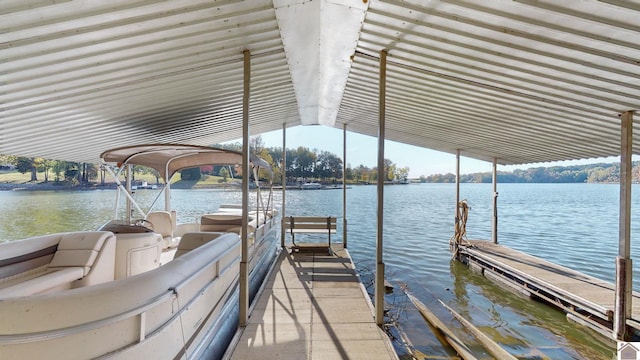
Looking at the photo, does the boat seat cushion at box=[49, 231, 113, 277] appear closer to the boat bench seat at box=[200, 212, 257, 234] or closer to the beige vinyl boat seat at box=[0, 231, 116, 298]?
the beige vinyl boat seat at box=[0, 231, 116, 298]

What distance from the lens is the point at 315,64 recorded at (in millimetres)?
4043

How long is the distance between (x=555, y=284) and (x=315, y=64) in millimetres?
5885

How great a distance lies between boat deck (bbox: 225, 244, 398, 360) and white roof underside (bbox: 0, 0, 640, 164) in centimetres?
305

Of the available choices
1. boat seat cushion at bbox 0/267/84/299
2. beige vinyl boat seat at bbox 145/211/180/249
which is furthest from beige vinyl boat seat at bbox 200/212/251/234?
boat seat cushion at bbox 0/267/84/299

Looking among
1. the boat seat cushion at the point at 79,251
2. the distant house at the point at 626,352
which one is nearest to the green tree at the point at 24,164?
the boat seat cushion at the point at 79,251

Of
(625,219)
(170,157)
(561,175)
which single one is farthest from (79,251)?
(561,175)

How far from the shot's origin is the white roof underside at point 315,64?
226cm

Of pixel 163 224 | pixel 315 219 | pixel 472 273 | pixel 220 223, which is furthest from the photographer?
pixel 472 273

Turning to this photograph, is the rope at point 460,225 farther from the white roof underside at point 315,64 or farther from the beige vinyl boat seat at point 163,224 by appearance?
the beige vinyl boat seat at point 163,224

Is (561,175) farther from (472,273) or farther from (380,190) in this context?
(380,190)

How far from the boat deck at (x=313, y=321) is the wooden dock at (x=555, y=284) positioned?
360 centimetres

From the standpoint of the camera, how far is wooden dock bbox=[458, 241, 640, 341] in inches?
174

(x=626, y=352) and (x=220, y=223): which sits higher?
(x=220, y=223)

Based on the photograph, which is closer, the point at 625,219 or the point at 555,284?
the point at 625,219
